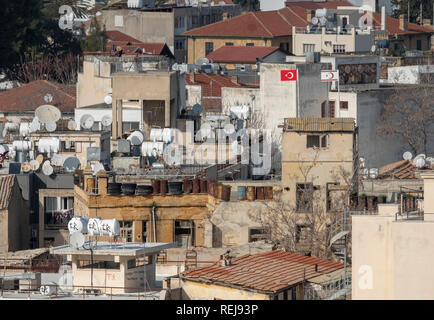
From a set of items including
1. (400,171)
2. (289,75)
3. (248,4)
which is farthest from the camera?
(248,4)

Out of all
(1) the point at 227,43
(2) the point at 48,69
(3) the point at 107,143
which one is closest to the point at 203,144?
(3) the point at 107,143

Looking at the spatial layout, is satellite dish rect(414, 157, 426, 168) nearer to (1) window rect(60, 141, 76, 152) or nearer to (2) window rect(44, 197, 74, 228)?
(2) window rect(44, 197, 74, 228)

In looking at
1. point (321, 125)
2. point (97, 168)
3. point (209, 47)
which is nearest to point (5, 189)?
point (97, 168)

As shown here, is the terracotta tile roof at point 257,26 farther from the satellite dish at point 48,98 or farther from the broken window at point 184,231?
the broken window at point 184,231

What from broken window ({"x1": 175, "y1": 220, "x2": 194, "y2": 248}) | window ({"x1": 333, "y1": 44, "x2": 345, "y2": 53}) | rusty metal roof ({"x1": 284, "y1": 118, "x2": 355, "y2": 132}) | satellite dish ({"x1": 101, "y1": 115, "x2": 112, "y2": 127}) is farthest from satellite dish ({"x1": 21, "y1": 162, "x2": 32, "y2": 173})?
window ({"x1": 333, "y1": 44, "x2": 345, "y2": 53})

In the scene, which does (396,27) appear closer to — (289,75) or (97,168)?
(289,75)

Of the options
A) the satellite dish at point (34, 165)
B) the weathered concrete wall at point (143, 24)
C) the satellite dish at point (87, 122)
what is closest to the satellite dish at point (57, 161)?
the satellite dish at point (34, 165)

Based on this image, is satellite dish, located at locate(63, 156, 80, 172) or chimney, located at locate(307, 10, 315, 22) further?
chimney, located at locate(307, 10, 315, 22)
